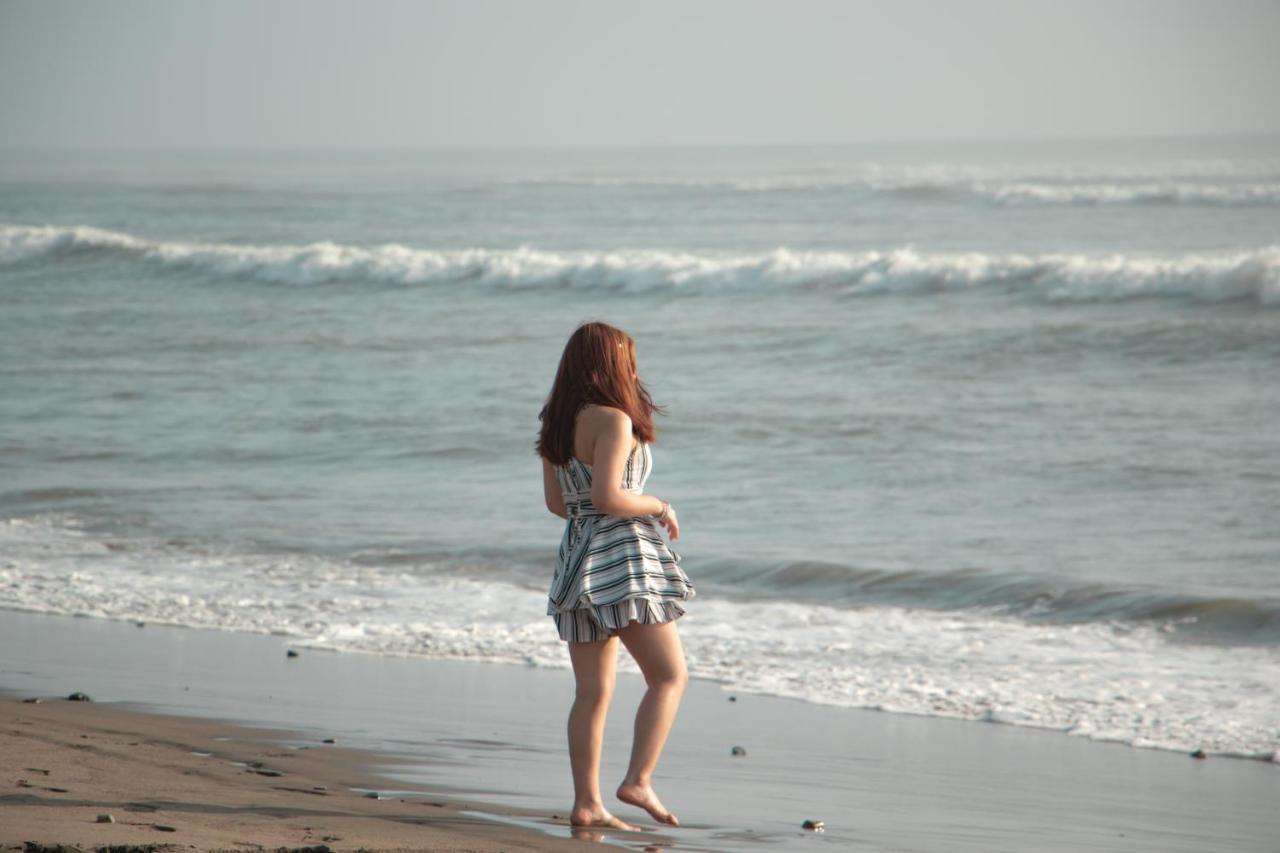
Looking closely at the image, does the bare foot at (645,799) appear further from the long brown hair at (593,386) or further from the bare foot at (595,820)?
the long brown hair at (593,386)

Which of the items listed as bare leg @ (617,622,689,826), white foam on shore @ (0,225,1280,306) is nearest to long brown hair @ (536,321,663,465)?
bare leg @ (617,622,689,826)

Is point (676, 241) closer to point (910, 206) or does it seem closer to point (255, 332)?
point (910, 206)

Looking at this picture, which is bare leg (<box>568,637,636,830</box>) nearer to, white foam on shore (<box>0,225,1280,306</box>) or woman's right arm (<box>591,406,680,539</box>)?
woman's right arm (<box>591,406,680,539</box>)

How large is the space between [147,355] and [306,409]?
18.3 ft

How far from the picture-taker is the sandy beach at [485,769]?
3.78 metres

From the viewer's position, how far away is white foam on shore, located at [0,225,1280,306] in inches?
924

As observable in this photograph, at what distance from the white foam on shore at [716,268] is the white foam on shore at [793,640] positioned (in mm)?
16052

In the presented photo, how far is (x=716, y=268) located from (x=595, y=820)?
2531 centimetres

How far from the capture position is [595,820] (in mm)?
3977

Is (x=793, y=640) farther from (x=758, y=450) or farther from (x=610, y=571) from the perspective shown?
(x=758, y=450)

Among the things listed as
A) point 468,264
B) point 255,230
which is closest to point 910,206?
point 468,264

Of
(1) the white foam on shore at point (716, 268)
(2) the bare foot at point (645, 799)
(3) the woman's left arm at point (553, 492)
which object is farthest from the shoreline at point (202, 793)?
(1) the white foam on shore at point (716, 268)

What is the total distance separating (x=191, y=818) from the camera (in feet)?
11.8

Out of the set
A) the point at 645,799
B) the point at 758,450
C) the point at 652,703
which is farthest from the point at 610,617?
the point at 758,450
